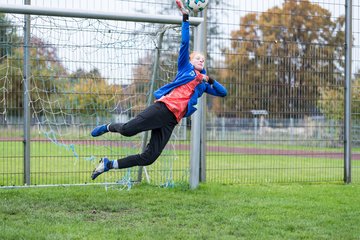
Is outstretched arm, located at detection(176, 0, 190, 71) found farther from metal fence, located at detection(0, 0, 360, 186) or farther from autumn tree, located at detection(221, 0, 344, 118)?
autumn tree, located at detection(221, 0, 344, 118)

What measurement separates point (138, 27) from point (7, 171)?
3385 millimetres

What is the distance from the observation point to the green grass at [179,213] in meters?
6.00

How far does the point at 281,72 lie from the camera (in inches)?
439

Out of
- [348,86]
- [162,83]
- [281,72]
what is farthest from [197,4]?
[348,86]

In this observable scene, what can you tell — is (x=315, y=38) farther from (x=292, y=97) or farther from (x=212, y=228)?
(x=212, y=228)

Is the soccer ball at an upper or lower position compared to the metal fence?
upper

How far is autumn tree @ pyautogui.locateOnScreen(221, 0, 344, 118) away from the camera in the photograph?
10.8m

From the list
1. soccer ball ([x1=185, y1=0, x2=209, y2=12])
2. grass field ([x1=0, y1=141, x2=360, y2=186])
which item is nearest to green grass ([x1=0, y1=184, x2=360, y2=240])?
grass field ([x1=0, y1=141, x2=360, y2=186])

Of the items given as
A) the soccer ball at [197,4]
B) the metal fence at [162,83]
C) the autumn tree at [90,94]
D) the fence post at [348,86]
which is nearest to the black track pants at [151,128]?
the soccer ball at [197,4]

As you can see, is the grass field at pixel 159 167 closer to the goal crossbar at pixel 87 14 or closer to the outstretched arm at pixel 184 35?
the goal crossbar at pixel 87 14

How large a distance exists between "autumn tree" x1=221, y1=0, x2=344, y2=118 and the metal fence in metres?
0.02

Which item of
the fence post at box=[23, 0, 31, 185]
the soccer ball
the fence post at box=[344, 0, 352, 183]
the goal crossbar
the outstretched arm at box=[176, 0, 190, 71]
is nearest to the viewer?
the outstretched arm at box=[176, 0, 190, 71]

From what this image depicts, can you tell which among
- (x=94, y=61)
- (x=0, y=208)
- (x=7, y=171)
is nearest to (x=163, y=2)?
(x=94, y=61)

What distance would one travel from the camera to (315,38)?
1330 centimetres
